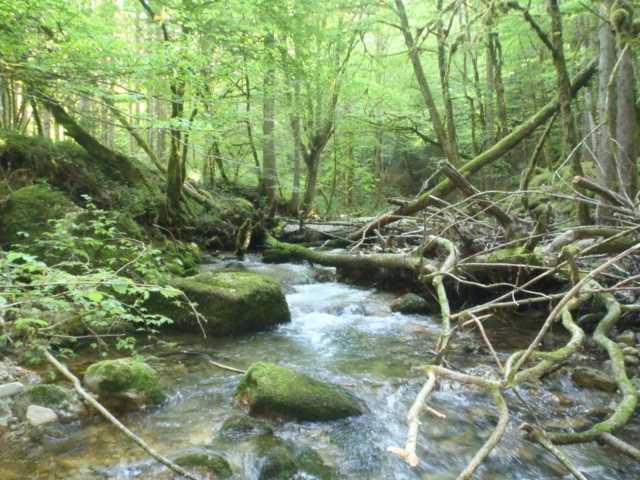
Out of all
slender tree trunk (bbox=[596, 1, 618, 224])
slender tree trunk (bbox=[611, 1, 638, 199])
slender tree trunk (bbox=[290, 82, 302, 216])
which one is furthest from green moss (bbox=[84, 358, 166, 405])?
slender tree trunk (bbox=[290, 82, 302, 216])

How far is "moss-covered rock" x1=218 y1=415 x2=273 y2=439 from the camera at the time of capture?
325cm

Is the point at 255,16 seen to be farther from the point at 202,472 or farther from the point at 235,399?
the point at 202,472

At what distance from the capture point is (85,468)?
2.71 meters

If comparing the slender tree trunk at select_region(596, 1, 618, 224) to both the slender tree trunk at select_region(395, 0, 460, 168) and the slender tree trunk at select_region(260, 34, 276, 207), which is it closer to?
the slender tree trunk at select_region(395, 0, 460, 168)

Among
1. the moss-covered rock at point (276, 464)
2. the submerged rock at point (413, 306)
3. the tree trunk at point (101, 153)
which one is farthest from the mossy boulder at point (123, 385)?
the tree trunk at point (101, 153)

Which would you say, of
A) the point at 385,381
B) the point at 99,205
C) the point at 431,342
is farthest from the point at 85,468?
the point at 99,205

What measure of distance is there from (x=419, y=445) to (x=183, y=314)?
12.5 ft

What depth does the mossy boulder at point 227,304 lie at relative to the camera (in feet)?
18.7

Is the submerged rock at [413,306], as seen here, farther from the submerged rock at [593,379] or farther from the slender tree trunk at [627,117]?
the slender tree trunk at [627,117]

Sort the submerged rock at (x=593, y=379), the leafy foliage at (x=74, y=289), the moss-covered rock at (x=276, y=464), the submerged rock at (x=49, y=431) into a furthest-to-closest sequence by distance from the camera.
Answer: the submerged rock at (x=593, y=379)
the submerged rock at (x=49, y=431)
the moss-covered rock at (x=276, y=464)
the leafy foliage at (x=74, y=289)

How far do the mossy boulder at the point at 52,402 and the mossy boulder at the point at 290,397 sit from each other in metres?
1.40

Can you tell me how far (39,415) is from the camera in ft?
10.2

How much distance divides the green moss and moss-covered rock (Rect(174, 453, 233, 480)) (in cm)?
110

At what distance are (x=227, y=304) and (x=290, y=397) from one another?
2.55m
